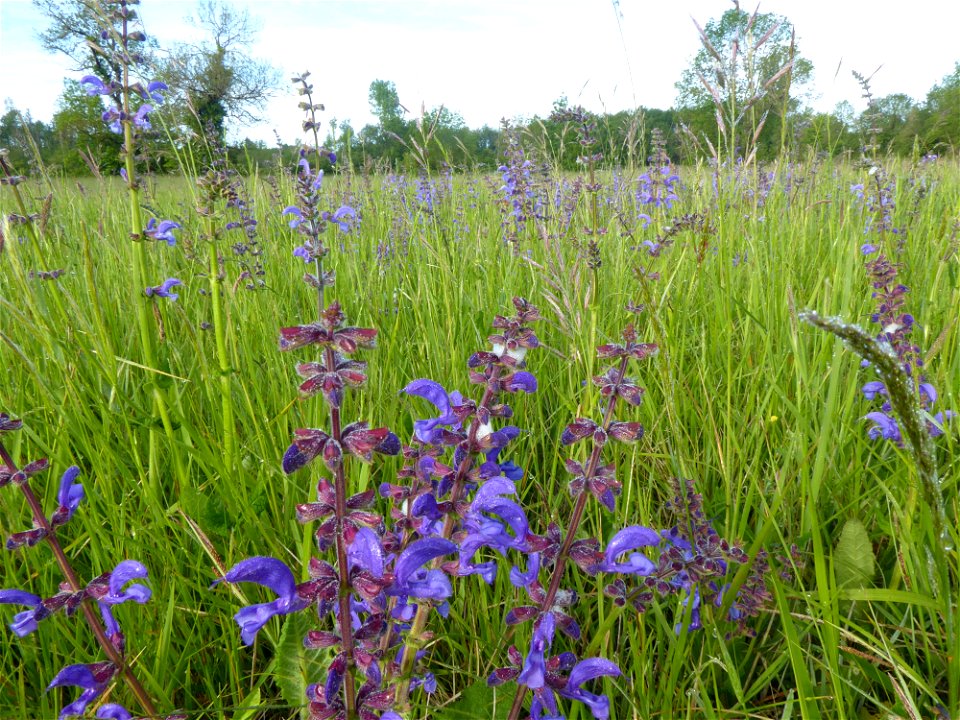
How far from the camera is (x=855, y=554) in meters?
1.55

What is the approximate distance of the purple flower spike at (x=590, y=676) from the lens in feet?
3.43

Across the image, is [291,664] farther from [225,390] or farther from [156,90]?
[156,90]

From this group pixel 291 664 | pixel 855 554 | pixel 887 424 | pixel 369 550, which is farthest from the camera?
pixel 887 424

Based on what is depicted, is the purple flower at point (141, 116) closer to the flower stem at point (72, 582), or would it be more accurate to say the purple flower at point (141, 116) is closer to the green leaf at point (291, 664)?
the flower stem at point (72, 582)

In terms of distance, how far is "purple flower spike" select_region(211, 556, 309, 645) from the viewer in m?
0.89

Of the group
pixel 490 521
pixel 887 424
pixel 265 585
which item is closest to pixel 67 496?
pixel 265 585

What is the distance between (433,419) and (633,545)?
451mm

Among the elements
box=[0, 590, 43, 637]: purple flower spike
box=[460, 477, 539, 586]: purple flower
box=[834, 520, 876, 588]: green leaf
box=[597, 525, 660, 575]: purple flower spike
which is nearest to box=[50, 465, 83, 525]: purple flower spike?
box=[0, 590, 43, 637]: purple flower spike

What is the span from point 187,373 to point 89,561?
0.90 meters

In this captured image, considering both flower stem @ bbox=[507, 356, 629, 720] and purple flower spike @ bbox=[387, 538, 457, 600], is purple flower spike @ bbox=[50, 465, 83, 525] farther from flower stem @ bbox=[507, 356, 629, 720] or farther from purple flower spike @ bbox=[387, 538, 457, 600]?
flower stem @ bbox=[507, 356, 629, 720]

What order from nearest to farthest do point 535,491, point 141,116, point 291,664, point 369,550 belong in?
1. point 369,550
2. point 291,664
3. point 535,491
4. point 141,116

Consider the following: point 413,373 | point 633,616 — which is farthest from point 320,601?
point 413,373

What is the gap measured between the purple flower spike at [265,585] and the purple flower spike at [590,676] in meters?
0.49

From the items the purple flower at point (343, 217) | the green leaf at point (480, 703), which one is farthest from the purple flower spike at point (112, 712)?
the purple flower at point (343, 217)
